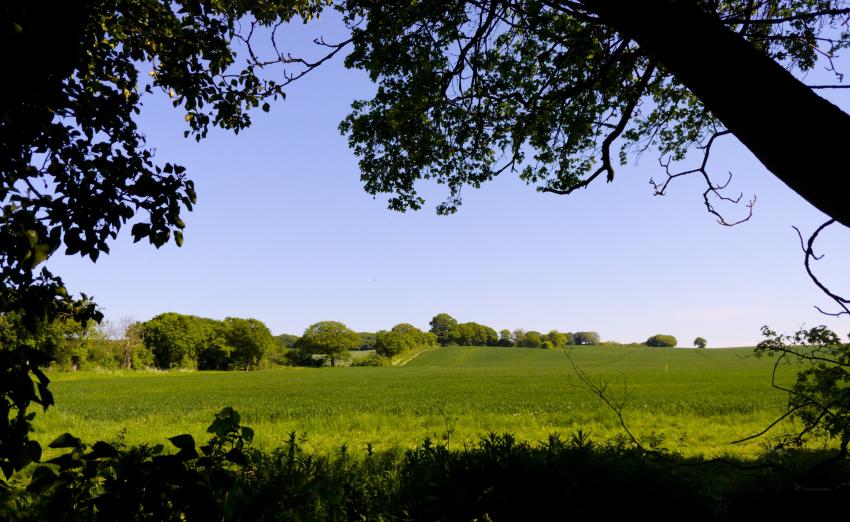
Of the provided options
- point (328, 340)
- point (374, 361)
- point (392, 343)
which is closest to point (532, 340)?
point (392, 343)

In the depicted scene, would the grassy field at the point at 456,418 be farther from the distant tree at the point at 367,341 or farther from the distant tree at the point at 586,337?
the distant tree at the point at 586,337

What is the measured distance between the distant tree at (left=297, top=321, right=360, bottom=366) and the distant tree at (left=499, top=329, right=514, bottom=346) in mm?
58032

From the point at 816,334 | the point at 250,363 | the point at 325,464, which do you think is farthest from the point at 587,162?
the point at 250,363

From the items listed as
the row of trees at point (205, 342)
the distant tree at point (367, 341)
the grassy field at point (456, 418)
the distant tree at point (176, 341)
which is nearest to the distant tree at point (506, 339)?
the distant tree at point (367, 341)

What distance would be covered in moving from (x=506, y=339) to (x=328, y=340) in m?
65.6

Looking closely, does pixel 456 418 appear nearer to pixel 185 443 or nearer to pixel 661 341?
pixel 185 443

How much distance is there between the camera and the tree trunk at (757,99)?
1349 millimetres

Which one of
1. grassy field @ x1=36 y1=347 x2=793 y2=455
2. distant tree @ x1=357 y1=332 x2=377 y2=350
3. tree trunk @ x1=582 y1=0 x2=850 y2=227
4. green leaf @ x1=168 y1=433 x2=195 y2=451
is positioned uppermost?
tree trunk @ x1=582 y1=0 x2=850 y2=227

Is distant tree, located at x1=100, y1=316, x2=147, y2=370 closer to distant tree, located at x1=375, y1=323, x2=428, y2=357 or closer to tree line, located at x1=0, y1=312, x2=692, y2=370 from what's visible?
tree line, located at x1=0, y1=312, x2=692, y2=370

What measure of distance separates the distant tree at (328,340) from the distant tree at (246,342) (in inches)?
440

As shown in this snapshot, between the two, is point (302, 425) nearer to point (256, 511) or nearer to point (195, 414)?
point (195, 414)

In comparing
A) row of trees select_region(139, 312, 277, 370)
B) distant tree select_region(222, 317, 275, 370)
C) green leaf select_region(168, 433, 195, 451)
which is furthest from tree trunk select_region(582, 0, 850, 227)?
distant tree select_region(222, 317, 275, 370)

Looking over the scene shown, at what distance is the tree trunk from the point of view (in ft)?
4.42

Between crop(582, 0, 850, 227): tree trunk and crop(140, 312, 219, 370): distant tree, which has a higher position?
crop(582, 0, 850, 227): tree trunk
